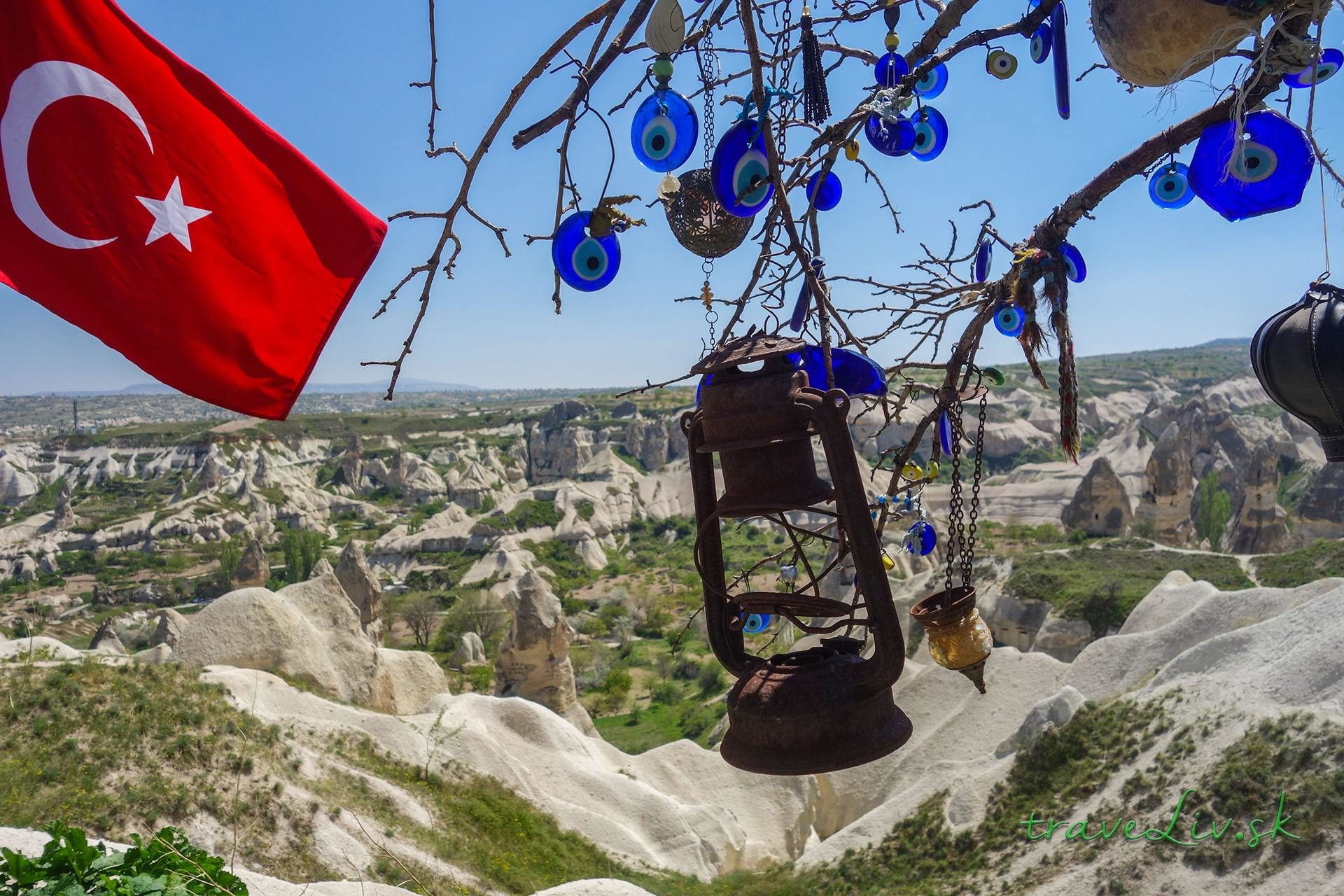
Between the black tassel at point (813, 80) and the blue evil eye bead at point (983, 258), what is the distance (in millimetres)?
985

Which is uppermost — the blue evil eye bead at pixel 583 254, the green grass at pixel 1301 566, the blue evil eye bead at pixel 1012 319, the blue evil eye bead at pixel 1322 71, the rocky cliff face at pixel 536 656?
the blue evil eye bead at pixel 1322 71

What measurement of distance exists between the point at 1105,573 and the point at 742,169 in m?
22.6

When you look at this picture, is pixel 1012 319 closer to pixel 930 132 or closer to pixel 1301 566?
pixel 930 132

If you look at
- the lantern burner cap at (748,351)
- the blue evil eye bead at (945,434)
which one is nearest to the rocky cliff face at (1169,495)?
the blue evil eye bead at (945,434)

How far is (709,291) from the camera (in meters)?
2.52

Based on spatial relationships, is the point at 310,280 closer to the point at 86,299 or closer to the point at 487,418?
the point at 86,299

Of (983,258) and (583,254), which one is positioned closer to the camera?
(583,254)

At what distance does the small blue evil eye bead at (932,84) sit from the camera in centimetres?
310

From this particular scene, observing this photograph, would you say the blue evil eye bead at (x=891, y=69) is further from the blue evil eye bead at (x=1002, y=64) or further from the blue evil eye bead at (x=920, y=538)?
the blue evil eye bead at (x=920, y=538)

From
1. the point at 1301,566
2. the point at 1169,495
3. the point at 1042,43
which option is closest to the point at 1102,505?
the point at 1169,495

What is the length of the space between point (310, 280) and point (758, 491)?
1.30 metres

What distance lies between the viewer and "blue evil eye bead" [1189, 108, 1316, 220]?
1.92 m

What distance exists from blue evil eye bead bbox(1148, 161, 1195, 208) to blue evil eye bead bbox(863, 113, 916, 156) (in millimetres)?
674

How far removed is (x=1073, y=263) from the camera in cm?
284
